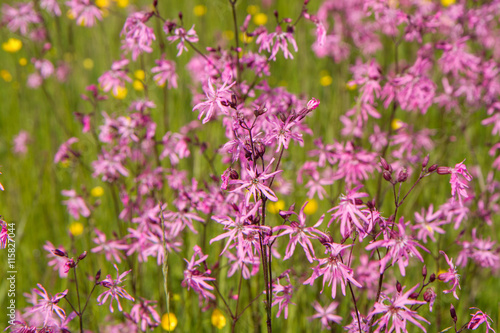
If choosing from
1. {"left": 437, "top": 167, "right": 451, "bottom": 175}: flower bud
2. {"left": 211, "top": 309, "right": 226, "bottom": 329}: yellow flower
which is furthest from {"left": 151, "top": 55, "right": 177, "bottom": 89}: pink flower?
{"left": 437, "top": 167, "right": 451, "bottom": 175}: flower bud

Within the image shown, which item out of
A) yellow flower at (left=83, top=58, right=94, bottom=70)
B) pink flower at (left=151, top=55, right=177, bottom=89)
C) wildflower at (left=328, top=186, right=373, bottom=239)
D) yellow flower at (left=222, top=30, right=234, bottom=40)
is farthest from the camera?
yellow flower at (left=83, top=58, right=94, bottom=70)

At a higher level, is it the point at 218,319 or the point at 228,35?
the point at 228,35

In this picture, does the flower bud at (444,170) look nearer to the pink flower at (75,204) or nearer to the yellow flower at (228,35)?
the pink flower at (75,204)

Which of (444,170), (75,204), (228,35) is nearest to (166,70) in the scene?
(75,204)

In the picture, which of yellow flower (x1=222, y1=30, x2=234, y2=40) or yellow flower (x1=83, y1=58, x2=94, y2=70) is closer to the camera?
yellow flower (x1=222, y1=30, x2=234, y2=40)

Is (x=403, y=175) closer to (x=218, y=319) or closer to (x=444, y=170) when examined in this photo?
(x=444, y=170)

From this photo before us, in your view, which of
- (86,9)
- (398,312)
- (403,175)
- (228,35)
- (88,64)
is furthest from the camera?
(88,64)

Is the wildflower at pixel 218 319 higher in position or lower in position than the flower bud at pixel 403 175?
lower

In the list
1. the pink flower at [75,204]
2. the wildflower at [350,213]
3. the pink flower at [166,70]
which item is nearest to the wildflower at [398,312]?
the wildflower at [350,213]

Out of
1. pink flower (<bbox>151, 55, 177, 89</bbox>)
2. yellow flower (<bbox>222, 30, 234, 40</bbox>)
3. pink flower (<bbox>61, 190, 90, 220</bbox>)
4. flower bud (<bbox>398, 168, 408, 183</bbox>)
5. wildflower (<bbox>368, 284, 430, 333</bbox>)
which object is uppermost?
yellow flower (<bbox>222, 30, 234, 40</bbox>)

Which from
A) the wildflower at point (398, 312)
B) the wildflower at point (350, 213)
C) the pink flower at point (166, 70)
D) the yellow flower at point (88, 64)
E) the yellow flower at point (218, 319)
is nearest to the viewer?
the wildflower at point (398, 312)

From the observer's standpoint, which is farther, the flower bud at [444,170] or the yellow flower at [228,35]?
the yellow flower at [228,35]

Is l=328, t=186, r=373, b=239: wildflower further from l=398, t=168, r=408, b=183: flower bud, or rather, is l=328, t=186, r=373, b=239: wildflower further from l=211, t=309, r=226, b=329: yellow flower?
l=211, t=309, r=226, b=329: yellow flower

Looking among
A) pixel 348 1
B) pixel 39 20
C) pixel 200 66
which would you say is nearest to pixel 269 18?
pixel 348 1
